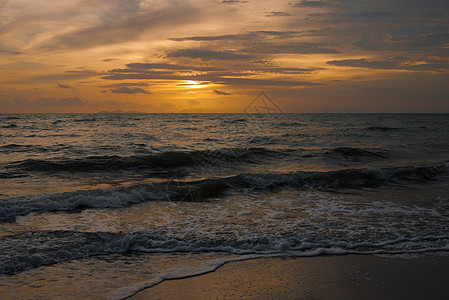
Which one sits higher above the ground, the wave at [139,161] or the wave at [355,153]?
Result: the wave at [139,161]

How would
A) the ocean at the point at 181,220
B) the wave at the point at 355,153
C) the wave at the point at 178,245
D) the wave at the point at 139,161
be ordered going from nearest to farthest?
the ocean at the point at 181,220, the wave at the point at 178,245, the wave at the point at 139,161, the wave at the point at 355,153

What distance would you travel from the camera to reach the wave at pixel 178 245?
5664 millimetres

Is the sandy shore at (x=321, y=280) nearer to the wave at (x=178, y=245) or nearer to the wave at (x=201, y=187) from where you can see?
the wave at (x=178, y=245)

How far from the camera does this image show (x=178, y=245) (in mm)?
6047

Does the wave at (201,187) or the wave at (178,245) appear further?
the wave at (201,187)

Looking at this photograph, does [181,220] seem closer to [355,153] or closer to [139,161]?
[139,161]

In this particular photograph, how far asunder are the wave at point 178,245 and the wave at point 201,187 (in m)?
2.03

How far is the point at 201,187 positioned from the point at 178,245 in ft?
16.5

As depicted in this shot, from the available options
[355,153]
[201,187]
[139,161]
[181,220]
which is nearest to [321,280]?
[181,220]

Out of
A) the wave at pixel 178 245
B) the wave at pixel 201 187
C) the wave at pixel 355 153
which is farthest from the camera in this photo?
the wave at pixel 355 153

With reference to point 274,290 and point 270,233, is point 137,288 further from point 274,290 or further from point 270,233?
point 270,233

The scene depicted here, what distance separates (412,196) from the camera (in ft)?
33.6

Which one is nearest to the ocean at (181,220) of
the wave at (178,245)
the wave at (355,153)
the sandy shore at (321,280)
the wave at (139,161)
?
the wave at (178,245)

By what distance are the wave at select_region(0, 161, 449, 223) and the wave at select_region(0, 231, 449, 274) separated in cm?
203
